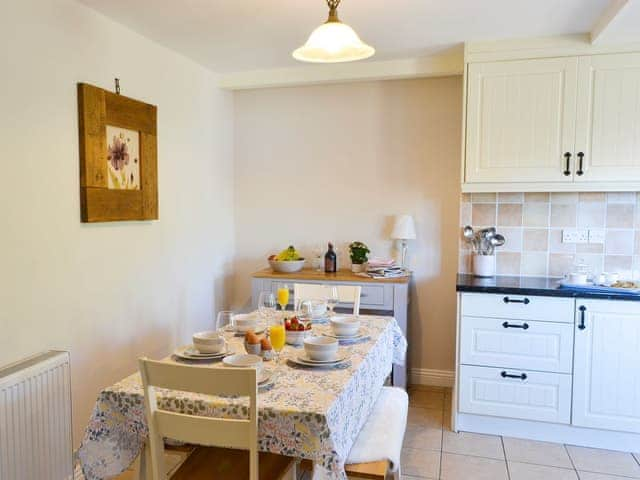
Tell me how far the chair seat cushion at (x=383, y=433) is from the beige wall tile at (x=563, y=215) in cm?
168

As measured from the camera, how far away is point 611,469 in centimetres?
264

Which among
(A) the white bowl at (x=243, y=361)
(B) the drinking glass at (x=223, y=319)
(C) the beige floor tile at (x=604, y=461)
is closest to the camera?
(A) the white bowl at (x=243, y=361)

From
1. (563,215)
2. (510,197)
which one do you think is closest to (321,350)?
(510,197)

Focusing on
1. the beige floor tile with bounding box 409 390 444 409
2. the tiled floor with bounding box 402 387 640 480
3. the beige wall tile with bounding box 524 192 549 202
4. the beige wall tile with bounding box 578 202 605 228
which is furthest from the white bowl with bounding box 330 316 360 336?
the beige wall tile with bounding box 578 202 605 228

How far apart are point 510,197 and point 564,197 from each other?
0.33 meters

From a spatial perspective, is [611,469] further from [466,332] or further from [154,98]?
[154,98]

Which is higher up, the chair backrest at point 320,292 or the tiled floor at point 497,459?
the chair backrest at point 320,292

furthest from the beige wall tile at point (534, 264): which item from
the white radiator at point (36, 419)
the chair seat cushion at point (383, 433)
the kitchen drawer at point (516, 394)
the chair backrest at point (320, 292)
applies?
the white radiator at point (36, 419)

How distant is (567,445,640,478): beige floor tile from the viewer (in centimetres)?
262

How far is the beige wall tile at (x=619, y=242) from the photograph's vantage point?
316 centimetres

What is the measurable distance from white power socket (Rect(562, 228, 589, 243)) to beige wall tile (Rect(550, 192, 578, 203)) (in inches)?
7.3

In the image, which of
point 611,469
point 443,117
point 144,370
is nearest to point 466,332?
point 611,469

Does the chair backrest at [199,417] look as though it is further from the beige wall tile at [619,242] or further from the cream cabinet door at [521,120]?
the beige wall tile at [619,242]

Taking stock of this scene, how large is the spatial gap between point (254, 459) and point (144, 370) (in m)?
0.42
